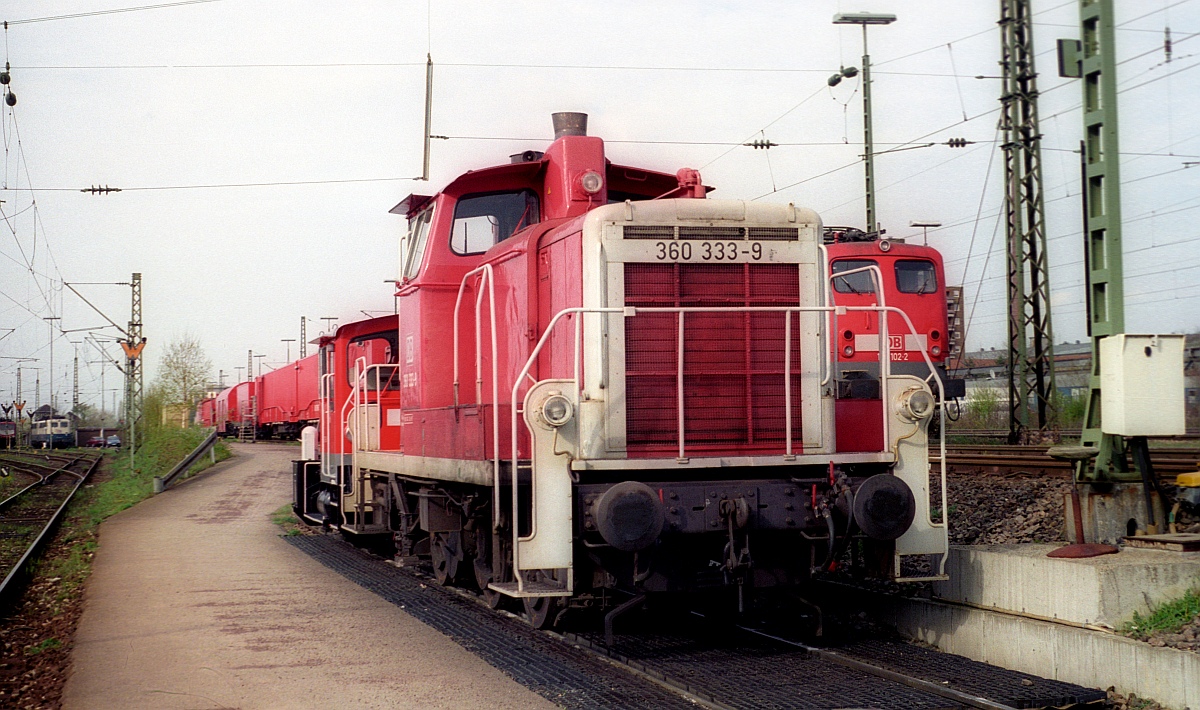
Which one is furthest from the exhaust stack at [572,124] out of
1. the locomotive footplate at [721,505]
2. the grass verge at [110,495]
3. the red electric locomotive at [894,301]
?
the red electric locomotive at [894,301]

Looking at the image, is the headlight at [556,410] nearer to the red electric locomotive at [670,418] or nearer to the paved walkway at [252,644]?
the red electric locomotive at [670,418]

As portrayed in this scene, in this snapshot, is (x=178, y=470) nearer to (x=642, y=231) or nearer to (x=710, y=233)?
(x=642, y=231)

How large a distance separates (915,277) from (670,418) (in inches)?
434

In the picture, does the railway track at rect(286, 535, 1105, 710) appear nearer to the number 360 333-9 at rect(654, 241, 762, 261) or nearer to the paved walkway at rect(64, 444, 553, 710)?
the paved walkway at rect(64, 444, 553, 710)

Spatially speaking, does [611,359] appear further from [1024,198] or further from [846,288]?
[1024,198]

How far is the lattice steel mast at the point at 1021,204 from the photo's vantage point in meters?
17.5

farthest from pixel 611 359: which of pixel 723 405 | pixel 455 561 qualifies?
pixel 455 561

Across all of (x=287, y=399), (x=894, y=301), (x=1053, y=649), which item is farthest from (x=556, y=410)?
(x=287, y=399)

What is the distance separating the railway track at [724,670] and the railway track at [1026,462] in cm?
531

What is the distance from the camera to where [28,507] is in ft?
66.5

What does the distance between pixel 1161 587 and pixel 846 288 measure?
10.3 metres

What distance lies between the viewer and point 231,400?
52.7 m

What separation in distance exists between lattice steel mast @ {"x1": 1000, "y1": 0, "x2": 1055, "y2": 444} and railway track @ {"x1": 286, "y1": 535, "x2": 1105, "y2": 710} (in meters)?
12.3

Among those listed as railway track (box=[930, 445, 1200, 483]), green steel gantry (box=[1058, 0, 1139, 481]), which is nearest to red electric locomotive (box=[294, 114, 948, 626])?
green steel gantry (box=[1058, 0, 1139, 481])
